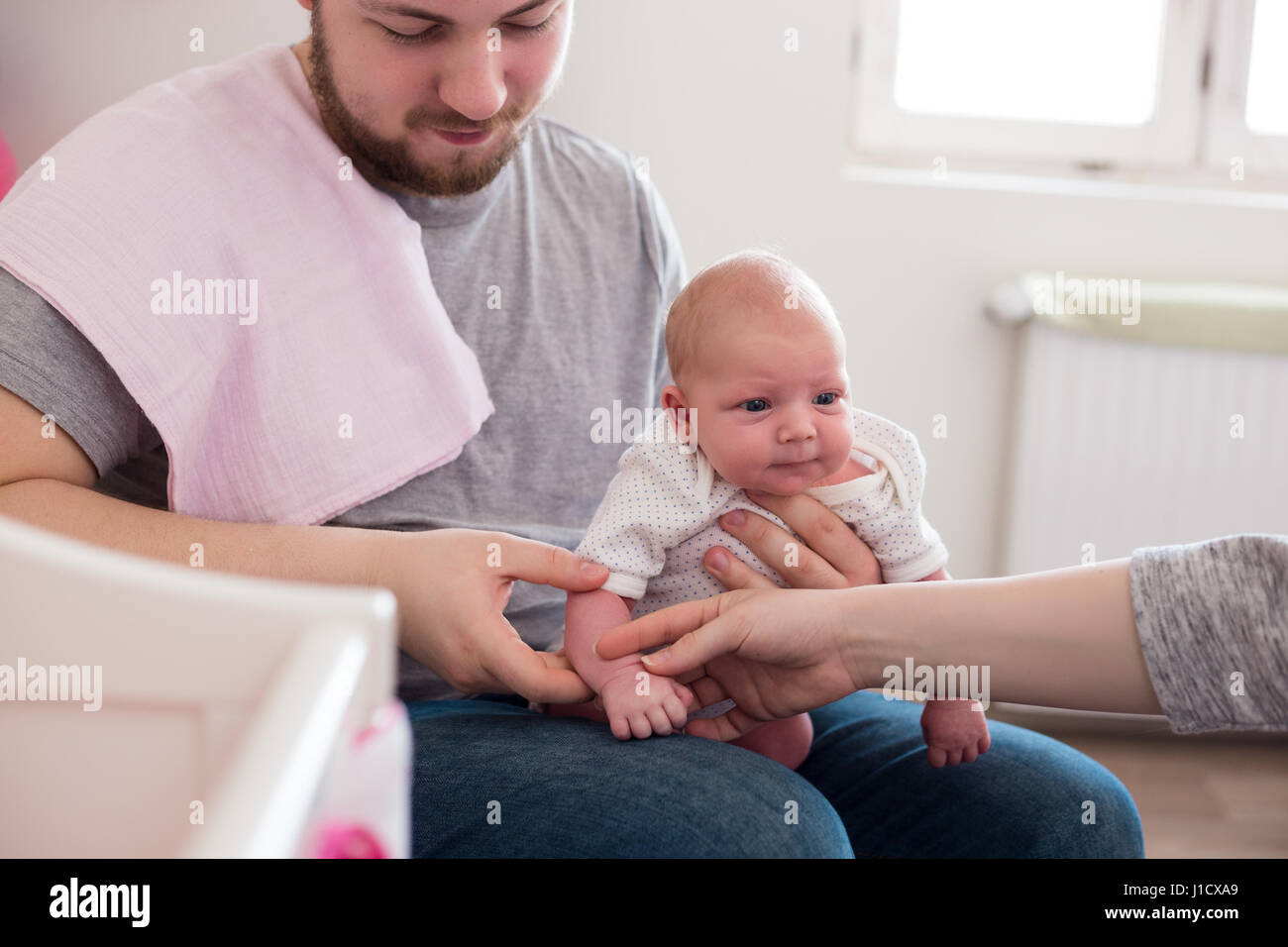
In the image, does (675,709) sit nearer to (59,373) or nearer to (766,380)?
(766,380)

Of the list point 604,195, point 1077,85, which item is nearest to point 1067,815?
point 604,195

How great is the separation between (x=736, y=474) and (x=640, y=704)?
233mm

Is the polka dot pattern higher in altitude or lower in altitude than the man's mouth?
lower

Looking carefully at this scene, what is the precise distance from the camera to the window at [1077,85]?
222cm

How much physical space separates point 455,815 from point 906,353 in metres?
1.53

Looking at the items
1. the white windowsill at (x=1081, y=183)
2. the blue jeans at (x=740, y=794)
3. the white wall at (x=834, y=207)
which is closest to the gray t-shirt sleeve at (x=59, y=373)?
the blue jeans at (x=740, y=794)

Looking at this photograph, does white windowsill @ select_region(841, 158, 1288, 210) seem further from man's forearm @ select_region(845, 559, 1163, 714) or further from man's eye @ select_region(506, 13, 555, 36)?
man's forearm @ select_region(845, 559, 1163, 714)

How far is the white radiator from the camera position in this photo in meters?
2.07

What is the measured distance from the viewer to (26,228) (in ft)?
3.09

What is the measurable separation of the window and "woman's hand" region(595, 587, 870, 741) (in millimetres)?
1497

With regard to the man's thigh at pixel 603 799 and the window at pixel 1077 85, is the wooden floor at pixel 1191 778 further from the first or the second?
the man's thigh at pixel 603 799

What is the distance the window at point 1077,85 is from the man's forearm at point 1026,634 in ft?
4.85

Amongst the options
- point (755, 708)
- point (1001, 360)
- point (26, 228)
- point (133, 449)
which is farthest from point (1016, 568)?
point (26, 228)

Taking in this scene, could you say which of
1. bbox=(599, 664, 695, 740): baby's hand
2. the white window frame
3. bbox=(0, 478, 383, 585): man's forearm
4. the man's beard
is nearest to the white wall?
the white window frame
